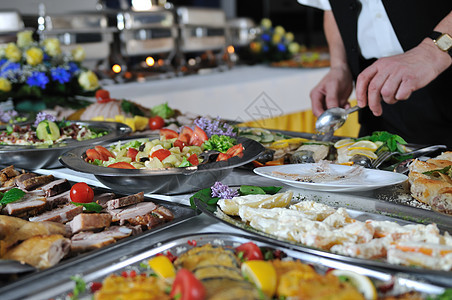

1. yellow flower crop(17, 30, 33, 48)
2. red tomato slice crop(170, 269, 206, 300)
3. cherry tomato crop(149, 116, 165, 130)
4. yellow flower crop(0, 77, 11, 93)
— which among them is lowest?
red tomato slice crop(170, 269, 206, 300)

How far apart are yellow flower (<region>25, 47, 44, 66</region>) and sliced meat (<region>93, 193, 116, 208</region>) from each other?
1.71 metres

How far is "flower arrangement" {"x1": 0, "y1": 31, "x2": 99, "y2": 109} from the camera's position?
2645mm

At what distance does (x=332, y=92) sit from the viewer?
2.10 m

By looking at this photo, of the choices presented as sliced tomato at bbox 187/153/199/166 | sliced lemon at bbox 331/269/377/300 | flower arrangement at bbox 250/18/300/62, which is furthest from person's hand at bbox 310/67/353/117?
flower arrangement at bbox 250/18/300/62

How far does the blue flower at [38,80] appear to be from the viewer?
2.64 meters

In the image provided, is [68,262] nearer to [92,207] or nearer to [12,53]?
[92,207]

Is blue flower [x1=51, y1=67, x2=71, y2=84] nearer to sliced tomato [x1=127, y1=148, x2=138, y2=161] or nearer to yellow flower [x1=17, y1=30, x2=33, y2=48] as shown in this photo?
yellow flower [x1=17, y1=30, x2=33, y2=48]

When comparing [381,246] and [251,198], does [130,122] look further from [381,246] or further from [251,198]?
[381,246]

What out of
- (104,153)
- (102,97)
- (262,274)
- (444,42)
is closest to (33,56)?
(102,97)

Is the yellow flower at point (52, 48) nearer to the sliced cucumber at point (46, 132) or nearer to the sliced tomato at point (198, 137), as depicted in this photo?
the sliced cucumber at point (46, 132)

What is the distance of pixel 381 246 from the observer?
2.73ft

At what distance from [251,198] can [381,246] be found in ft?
1.07

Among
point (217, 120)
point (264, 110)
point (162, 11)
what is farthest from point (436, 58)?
point (162, 11)

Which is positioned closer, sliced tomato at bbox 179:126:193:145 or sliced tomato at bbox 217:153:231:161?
sliced tomato at bbox 217:153:231:161
